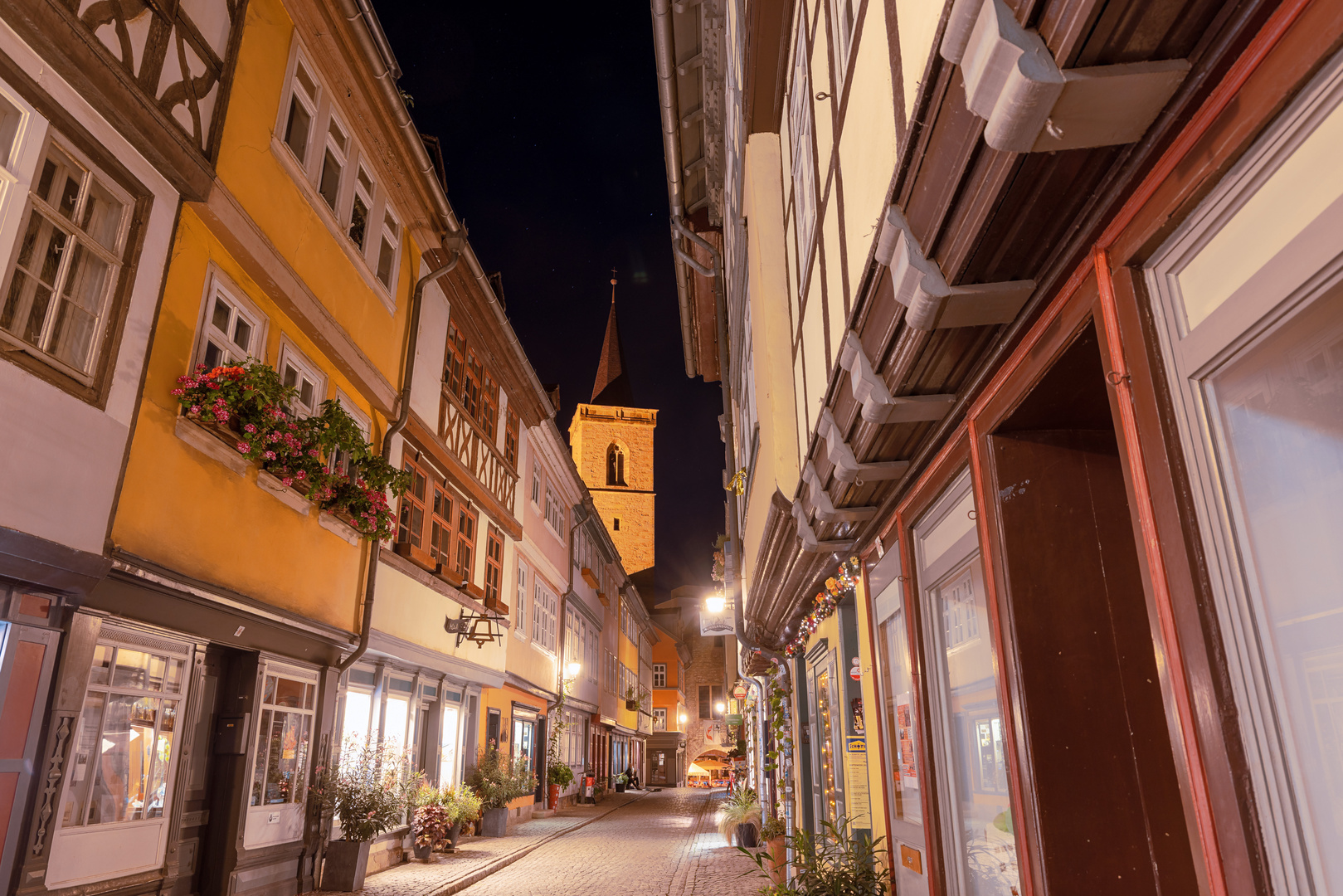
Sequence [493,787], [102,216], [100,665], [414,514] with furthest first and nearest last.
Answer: [493,787] < [414,514] < [100,665] < [102,216]

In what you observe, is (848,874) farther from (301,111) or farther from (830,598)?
(301,111)

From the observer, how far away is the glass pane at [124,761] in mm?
6188

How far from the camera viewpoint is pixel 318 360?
9.06m

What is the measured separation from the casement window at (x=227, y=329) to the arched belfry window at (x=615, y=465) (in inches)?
1612

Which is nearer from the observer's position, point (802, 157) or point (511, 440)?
point (802, 157)

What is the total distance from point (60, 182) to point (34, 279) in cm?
72

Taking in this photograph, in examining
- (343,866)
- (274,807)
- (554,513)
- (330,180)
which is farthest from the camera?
(554,513)

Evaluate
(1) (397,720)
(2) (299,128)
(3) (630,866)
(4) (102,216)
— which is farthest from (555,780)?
(4) (102,216)

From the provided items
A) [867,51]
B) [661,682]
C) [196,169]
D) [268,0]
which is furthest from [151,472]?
[661,682]

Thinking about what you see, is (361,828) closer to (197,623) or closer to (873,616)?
(197,623)

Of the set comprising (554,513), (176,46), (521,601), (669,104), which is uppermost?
(669,104)

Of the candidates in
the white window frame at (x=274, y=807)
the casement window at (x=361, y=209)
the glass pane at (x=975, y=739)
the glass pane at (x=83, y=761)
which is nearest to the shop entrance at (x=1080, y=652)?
the glass pane at (x=975, y=739)

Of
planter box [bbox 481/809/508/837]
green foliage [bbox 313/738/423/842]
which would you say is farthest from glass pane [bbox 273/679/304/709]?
planter box [bbox 481/809/508/837]

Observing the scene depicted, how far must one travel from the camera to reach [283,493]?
813cm
